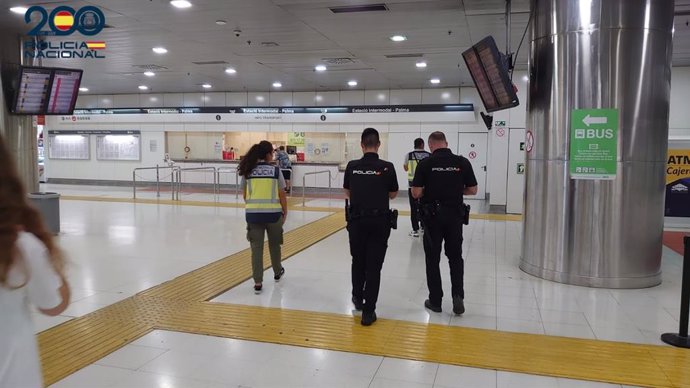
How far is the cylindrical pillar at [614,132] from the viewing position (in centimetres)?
541

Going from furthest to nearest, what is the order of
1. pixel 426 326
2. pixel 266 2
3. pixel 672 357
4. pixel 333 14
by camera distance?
pixel 333 14, pixel 266 2, pixel 426 326, pixel 672 357

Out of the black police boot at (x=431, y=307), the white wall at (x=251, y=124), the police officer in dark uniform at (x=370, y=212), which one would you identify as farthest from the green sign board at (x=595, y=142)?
the white wall at (x=251, y=124)

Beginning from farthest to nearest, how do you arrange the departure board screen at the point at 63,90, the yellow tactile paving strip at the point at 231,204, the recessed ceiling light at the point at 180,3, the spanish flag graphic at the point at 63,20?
the yellow tactile paving strip at the point at 231,204 < the departure board screen at the point at 63,90 < the spanish flag graphic at the point at 63,20 < the recessed ceiling light at the point at 180,3

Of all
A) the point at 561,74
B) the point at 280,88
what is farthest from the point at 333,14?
the point at 280,88

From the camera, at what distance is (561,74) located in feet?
18.6

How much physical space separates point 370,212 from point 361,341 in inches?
40.1

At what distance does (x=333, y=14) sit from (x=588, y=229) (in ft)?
15.3

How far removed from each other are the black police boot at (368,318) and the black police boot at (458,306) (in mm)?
787

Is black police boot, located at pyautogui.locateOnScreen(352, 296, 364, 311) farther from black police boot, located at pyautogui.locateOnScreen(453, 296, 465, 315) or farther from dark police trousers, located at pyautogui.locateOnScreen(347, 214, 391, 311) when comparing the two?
black police boot, located at pyautogui.locateOnScreen(453, 296, 465, 315)

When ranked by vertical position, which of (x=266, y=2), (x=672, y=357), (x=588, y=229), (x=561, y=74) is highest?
(x=266, y=2)

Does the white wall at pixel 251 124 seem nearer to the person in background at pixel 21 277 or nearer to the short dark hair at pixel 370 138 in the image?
the short dark hair at pixel 370 138

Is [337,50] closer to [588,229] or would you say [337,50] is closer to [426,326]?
[588,229]

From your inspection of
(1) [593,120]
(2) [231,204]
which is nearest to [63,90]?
(2) [231,204]

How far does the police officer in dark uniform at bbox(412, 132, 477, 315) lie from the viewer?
4.50 meters
